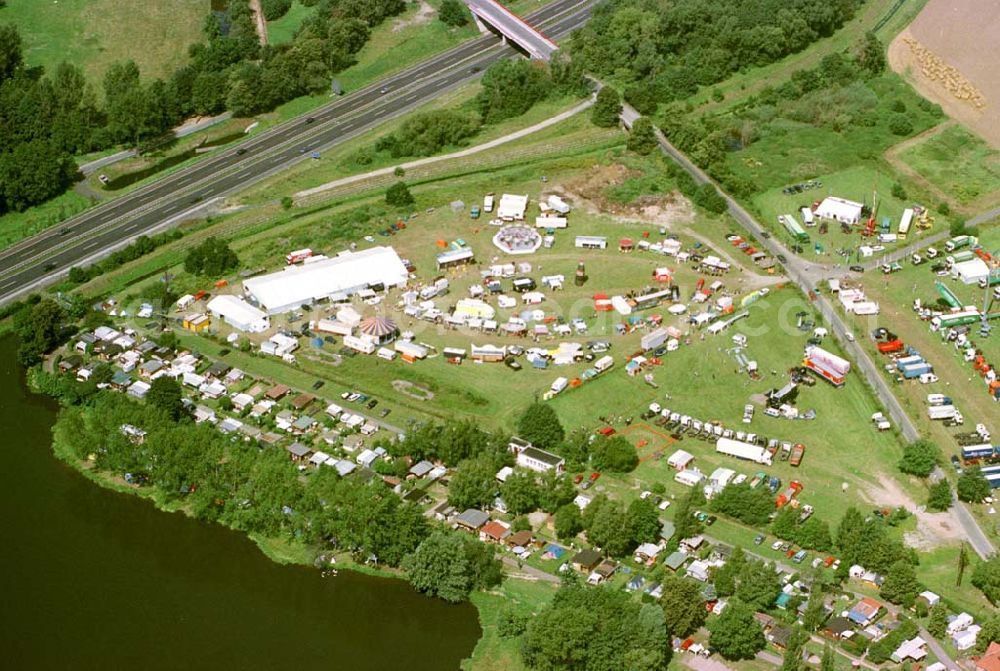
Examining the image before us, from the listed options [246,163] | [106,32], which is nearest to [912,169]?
[246,163]

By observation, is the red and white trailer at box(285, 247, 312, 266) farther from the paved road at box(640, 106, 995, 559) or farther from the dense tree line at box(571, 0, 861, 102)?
the dense tree line at box(571, 0, 861, 102)

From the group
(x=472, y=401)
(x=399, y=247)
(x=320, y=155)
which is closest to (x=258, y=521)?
(x=472, y=401)

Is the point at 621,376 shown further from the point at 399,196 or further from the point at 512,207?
the point at 399,196

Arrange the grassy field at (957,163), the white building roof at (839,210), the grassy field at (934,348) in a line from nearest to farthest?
the grassy field at (934,348) → the white building roof at (839,210) → the grassy field at (957,163)

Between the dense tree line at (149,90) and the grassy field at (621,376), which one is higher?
the dense tree line at (149,90)

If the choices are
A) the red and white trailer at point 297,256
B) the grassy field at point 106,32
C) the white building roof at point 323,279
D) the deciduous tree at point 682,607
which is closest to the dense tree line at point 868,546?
the deciduous tree at point 682,607

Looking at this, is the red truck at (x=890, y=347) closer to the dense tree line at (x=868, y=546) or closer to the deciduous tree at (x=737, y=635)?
the dense tree line at (x=868, y=546)

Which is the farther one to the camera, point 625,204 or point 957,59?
point 957,59
